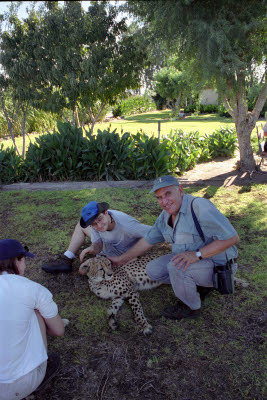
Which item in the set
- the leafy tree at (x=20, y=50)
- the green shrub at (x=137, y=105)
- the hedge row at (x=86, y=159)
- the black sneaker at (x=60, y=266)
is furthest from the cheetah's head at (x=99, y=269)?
the green shrub at (x=137, y=105)

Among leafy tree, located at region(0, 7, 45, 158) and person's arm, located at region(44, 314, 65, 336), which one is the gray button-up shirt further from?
leafy tree, located at region(0, 7, 45, 158)

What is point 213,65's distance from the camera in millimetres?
6984

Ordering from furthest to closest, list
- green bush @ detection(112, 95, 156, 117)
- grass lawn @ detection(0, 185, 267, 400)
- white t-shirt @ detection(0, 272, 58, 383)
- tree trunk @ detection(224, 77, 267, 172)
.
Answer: green bush @ detection(112, 95, 156, 117) → tree trunk @ detection(224, 77, 267, 172) → grass lawn @ detection(0, 185, 267, 400) → white t-shirt @ detection(0, 272, 58, 383)

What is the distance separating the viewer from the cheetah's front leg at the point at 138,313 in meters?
3.22

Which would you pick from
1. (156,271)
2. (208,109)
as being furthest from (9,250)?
(208,109)

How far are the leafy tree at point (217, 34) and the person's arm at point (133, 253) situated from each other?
4.74 m

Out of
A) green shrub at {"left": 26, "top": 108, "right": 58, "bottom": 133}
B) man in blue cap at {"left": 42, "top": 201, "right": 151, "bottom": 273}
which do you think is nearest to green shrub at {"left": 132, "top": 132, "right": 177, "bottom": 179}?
man in blue cap at {"left": 42, "top": 201, "right": 151, "bottom": 273}

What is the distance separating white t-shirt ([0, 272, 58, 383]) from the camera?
2.03 metres

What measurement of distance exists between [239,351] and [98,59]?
833cm

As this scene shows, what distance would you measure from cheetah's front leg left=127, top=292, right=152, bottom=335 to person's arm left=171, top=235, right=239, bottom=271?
0.70m

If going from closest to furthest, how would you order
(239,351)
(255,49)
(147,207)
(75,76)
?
(239,351) < (147,207) < (255,49) < (75,76)

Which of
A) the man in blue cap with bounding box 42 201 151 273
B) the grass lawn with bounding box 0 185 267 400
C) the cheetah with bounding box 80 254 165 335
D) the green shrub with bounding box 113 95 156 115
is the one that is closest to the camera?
the grass lawn with bounding box 0 185 267 400

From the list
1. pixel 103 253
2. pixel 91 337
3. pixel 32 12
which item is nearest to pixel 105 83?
pixel 32 12

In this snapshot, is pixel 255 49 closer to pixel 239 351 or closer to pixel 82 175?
pixel 82 175
